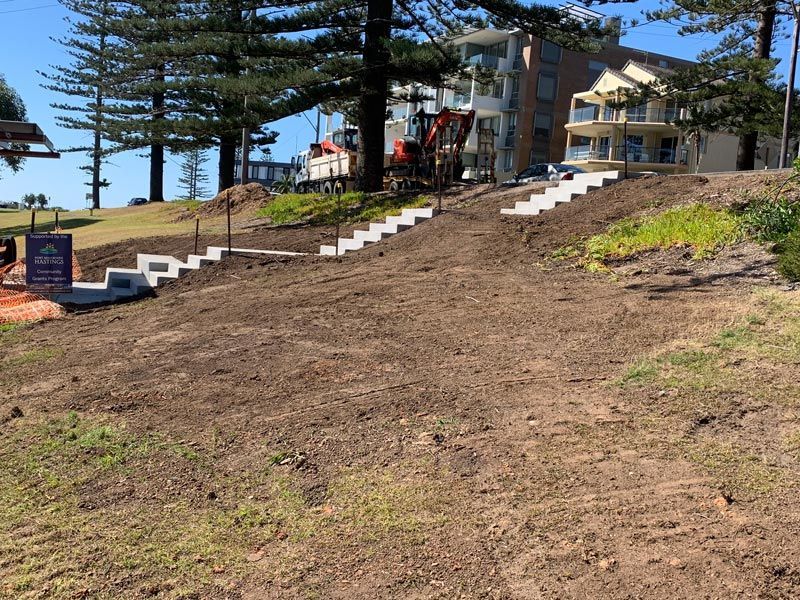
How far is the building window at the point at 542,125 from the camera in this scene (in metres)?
51.0

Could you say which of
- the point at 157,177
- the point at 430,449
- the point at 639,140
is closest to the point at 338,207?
the point at 430,449

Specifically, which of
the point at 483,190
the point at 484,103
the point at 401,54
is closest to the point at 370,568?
the point at 483,190

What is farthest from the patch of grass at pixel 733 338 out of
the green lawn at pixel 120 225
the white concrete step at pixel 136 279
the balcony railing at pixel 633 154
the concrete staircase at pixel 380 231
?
the balcony railing at pixel 633 154

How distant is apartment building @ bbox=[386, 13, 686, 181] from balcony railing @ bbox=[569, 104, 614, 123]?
8.09 feet

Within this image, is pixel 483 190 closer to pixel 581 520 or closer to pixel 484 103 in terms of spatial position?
pixel 581 520

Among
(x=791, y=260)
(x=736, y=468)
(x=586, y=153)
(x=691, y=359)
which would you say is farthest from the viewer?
(x=586, y=153)

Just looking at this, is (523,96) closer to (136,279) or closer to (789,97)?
(789,97)

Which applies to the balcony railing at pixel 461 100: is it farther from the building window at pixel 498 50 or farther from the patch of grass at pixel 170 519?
the patch of grass at pixel 170 519

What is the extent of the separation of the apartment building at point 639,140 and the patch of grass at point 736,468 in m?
39.0

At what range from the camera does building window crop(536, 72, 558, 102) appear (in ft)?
167

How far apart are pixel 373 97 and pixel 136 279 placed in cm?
902

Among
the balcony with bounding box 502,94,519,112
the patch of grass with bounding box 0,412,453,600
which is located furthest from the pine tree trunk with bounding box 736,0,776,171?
the balcony with bounding box 502,94,519,112

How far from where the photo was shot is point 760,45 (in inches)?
845

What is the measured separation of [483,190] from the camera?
15.9 metres
